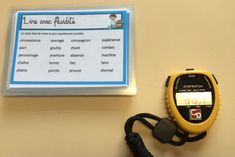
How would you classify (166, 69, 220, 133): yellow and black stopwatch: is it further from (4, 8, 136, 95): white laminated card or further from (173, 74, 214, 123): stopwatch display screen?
(4, 8, 136, 95): white laminated card

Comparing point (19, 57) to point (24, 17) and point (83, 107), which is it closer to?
point (24, 17)

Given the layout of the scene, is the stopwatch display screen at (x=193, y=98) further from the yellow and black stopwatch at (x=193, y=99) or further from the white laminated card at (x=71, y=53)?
the white laminated card at (x=71, y=53)

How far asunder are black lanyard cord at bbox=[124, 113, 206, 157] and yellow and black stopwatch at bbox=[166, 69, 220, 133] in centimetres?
2

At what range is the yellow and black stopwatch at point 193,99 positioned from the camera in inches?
27.5

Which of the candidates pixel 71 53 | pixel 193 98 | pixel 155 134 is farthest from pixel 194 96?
pixel 71 53

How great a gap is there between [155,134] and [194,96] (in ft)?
0.48

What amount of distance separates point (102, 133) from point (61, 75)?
198 mm

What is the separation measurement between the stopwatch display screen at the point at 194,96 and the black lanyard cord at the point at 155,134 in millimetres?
45

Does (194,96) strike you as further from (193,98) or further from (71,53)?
(71,53)

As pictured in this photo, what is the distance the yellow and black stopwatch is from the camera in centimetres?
70

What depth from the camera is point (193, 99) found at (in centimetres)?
72

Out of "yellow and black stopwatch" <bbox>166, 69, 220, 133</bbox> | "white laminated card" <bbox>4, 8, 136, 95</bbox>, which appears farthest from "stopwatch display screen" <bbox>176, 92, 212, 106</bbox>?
"white laminated card" <bbox>4, 8, 136, 95</bbox>

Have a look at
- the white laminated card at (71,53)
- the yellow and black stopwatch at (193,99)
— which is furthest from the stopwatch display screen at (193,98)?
the white laminated card at (71,53)

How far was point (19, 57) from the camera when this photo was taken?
79cm
